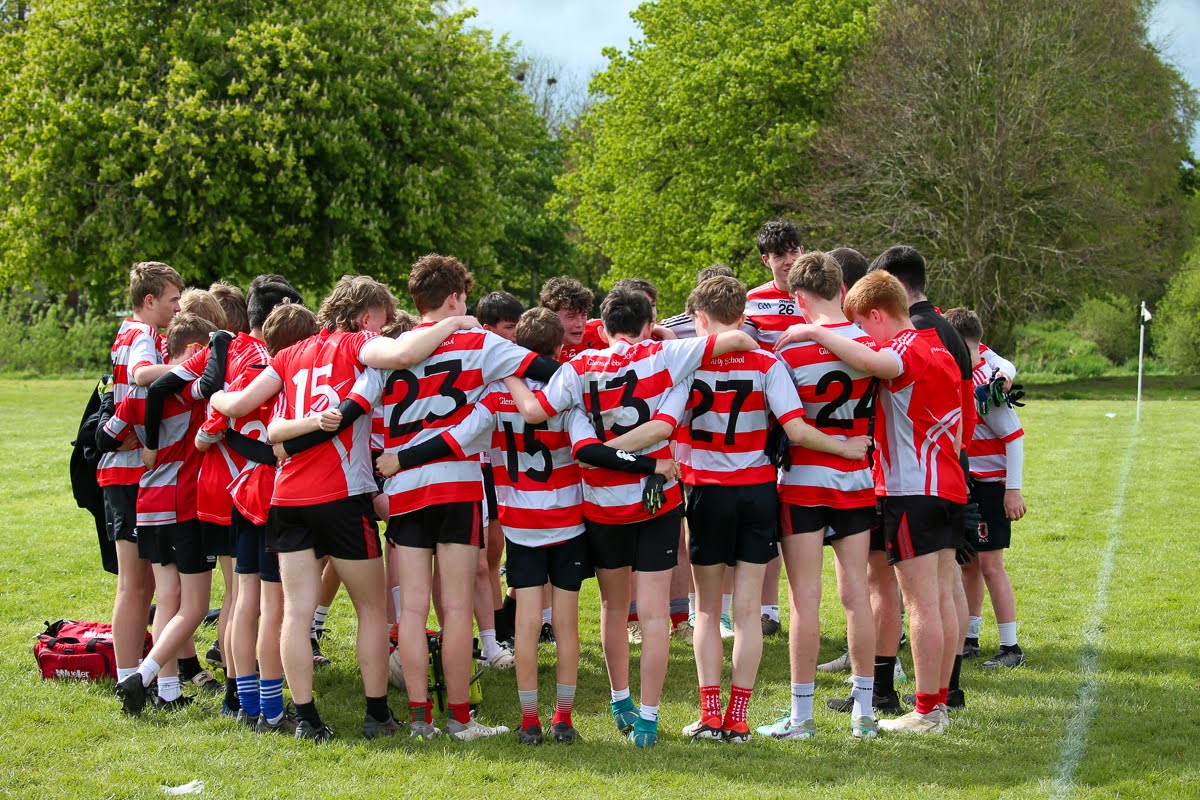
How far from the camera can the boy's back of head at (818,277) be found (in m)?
5.30

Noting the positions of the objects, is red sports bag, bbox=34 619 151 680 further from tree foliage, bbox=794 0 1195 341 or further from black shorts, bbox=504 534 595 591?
tree foliage, bbox=794 0 1195 341

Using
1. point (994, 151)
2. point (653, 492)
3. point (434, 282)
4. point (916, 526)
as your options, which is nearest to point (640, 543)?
point (653, 492)

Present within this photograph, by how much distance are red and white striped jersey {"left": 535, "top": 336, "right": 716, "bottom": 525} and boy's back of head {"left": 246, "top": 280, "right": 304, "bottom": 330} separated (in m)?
1.83

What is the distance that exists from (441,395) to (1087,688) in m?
4.10

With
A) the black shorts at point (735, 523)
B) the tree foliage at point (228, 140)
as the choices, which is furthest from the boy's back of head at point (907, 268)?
the tree foliage at point (228, 140)

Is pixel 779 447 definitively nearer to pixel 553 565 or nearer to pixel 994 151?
pixel 553 565

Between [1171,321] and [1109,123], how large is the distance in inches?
594

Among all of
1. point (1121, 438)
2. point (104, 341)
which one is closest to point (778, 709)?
point (1121, 438)

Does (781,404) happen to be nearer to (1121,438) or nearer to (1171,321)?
(1121,438)

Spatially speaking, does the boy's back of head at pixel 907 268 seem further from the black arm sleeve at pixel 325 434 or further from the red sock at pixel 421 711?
the red sock at pixel 421 711

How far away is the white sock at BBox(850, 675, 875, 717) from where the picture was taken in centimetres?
546

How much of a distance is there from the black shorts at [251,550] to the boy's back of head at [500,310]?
5.68ft

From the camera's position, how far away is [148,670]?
576 cm

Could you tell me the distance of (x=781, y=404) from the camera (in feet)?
17.0
